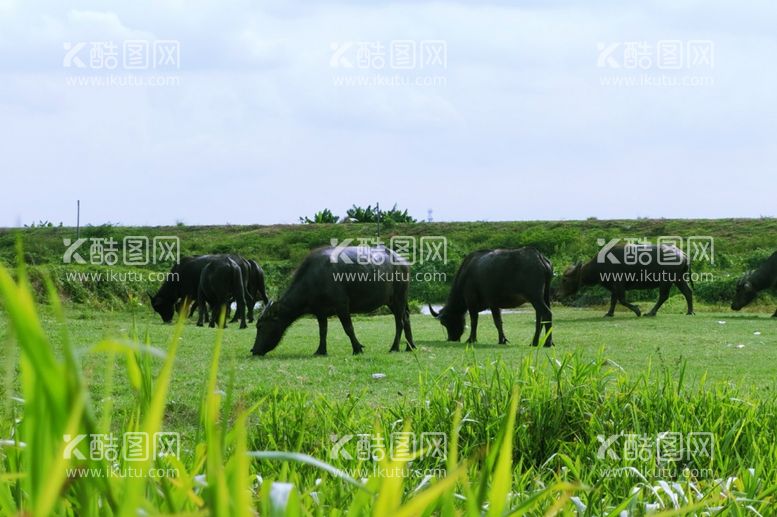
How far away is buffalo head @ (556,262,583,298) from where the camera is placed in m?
22.9

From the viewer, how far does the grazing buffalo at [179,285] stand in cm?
1950

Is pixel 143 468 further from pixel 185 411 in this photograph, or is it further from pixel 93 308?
pixel 93 308

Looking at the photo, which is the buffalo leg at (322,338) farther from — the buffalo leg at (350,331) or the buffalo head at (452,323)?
the buffalo head at (452,323)

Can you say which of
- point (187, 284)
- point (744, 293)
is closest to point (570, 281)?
point (744, 293)

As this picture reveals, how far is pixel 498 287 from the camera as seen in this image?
14.7 meters

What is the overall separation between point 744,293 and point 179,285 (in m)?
12.7

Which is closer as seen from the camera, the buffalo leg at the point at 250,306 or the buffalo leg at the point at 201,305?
the buffalo leg at the point at 201,305

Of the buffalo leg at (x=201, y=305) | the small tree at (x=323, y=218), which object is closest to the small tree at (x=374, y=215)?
the small tree at (x=323, y=218)

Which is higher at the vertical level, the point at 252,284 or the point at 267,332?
the point at 252,284

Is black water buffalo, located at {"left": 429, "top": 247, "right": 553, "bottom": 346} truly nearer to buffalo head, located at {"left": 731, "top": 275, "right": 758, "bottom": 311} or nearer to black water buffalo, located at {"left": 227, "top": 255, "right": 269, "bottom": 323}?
black water buffalo, located at {"left": 227, "top": 255, "right": 269, "bottom": 323}

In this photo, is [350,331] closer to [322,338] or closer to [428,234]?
[322,338]

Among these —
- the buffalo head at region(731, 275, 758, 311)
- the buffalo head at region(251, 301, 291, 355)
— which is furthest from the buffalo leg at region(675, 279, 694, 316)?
the buffalo head at region(251, 301, 291, 355)

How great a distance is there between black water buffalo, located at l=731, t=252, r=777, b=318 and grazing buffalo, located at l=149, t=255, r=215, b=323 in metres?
12.1

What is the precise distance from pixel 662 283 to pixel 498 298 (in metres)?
8.75
